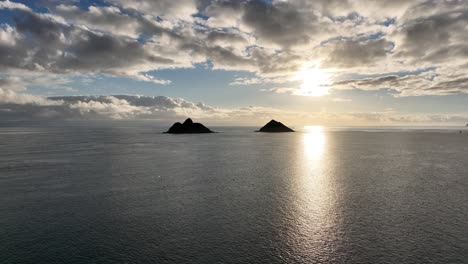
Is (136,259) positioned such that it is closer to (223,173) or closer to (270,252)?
(270,252)

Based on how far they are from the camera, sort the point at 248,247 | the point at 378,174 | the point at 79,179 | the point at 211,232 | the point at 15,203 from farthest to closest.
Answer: the point at 378,174, the point at 79,179, the point at 15,203, the point at 211,232, the point at 248,247

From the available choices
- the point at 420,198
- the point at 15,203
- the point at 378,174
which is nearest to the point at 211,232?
the point at 15,203

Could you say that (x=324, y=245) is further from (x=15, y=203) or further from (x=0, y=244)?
(x=15, y=203)

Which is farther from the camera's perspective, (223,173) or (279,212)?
(223,173)

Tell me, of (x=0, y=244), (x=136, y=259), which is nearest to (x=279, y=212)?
(x=136, y=259)

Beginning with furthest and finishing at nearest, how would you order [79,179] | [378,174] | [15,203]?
1. [378,174]
2. [79,179]
3. [15,203]

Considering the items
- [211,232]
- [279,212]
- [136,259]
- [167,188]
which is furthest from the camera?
[167,188]

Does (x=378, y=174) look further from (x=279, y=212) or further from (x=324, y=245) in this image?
(x=324, y=245)

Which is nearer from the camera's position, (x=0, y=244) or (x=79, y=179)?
(x=0, y=244)

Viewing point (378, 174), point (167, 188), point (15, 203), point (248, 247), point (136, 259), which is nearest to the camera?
point (136, 259)
